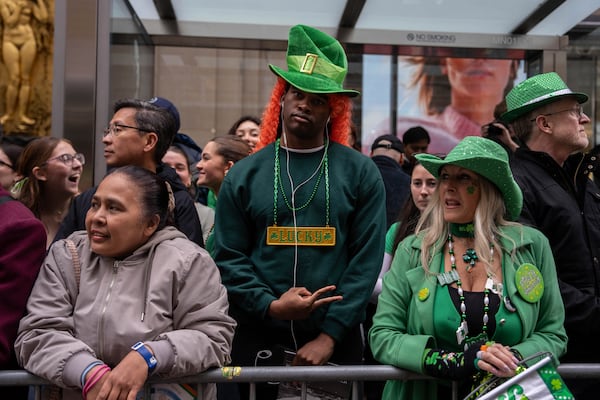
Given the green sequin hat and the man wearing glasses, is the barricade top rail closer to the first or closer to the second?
the man wearing glasses

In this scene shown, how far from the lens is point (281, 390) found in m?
3.15

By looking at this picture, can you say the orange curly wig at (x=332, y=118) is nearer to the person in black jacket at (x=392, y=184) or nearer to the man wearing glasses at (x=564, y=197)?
the man wearing glasses at (x=564, y=197)

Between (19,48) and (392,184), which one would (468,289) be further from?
(19,48)

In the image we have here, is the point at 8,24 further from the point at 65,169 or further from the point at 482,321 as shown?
the point at 482,321

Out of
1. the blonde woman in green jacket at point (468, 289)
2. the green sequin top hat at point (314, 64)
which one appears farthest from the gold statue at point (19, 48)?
the blonde woman in green jacket at point (468, 289)

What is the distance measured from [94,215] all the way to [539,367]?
165 cm

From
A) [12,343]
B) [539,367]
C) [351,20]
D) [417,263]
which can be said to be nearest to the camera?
[539,367]

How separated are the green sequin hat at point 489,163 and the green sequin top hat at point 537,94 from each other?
2.32 feet

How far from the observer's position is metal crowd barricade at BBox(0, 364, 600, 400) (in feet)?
8.86

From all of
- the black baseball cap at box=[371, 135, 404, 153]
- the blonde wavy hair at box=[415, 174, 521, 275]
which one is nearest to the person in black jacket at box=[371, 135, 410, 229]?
the black baseball cap at box=[371, 135, 404, 153]

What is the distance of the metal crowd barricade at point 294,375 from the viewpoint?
106 inches

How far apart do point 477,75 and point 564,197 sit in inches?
177

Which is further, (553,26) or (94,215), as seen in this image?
(553,26)

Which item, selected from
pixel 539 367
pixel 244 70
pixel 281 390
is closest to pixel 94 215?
pixel 281 390
